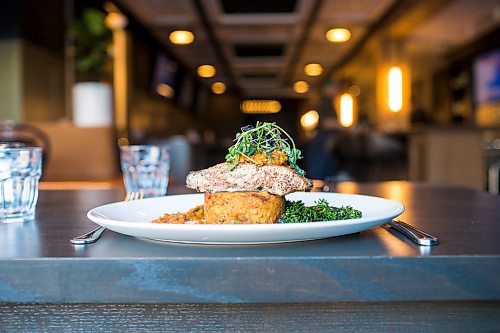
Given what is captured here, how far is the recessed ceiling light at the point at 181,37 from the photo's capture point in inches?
295

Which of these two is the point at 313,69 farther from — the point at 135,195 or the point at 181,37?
the point at 135,195

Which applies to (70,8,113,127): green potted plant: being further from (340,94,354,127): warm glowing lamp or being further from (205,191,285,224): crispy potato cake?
(340,94,354,127): warm glowing lamp

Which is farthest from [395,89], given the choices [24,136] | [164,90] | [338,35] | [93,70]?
[24,136]

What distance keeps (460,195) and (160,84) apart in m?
7.51

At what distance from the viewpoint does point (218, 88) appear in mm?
14836

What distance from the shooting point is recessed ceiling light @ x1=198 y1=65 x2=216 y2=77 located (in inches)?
428

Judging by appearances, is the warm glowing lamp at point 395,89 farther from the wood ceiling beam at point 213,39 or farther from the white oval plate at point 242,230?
the white oval plate at point 242,230

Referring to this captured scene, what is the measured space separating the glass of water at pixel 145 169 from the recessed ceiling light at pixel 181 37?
6507 mm

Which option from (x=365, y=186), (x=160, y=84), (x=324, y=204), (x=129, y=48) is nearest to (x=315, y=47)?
(x=160, y=84)

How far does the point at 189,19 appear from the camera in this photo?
6773mm

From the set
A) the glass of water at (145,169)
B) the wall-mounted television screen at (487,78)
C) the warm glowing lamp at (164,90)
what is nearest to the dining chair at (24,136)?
the glass of water at (145,169)

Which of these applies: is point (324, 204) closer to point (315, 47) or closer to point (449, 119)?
point (315, 47)

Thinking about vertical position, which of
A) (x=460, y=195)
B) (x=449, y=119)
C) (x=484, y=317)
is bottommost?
(x=484, y=317)

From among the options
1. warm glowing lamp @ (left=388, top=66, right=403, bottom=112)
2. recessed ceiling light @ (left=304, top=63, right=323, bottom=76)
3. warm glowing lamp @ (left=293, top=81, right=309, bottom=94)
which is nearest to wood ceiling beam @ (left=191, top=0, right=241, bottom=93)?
recessed ceiling light @ (left=304, top=63, right=323, bottom=76)
